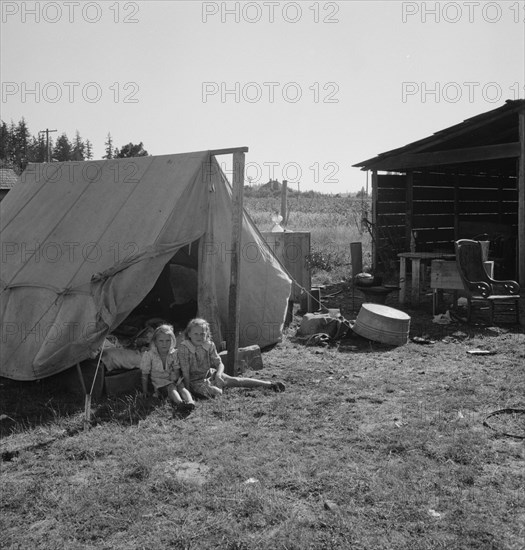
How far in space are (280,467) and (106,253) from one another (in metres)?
3.61

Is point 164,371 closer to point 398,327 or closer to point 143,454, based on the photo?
point 143,454

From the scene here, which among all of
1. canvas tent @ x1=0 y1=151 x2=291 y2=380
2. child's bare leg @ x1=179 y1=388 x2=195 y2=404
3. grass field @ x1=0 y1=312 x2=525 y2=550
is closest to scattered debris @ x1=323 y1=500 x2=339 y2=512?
grass field @ x1=0 y1=312 x2=525 y2=550

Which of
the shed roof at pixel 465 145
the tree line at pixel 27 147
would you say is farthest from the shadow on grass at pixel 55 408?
the tree line at pixel 27 147

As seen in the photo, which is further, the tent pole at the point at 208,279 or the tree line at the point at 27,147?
the tree line at the point at 27,147

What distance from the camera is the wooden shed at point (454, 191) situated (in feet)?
39.5

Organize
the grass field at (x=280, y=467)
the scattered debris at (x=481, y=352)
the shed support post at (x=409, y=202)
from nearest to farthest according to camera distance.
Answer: the grass field at (x=280, y=467) → the scattered debris at (x=481, y=352) → the shed support post at (x=409, y=202)

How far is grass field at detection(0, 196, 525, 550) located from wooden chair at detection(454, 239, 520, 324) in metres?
2.47

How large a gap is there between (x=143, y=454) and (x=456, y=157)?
10.2 m

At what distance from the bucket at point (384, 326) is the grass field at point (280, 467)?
4.58 feet

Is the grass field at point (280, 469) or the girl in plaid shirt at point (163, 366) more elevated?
the girl in plaid shirt at point (163, 366)

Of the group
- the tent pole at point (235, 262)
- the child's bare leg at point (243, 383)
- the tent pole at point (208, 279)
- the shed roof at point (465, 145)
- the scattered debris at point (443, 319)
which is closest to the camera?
the child's bare leg at point (243, 383)

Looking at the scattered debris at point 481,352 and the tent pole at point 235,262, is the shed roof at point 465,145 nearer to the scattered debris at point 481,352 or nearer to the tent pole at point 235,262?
the scattered debris at point 481,352

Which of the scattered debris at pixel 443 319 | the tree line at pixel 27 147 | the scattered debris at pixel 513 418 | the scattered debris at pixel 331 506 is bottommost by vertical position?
the scattered debris at pixel 331 506

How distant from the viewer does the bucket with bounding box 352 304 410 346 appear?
810 centimetres
